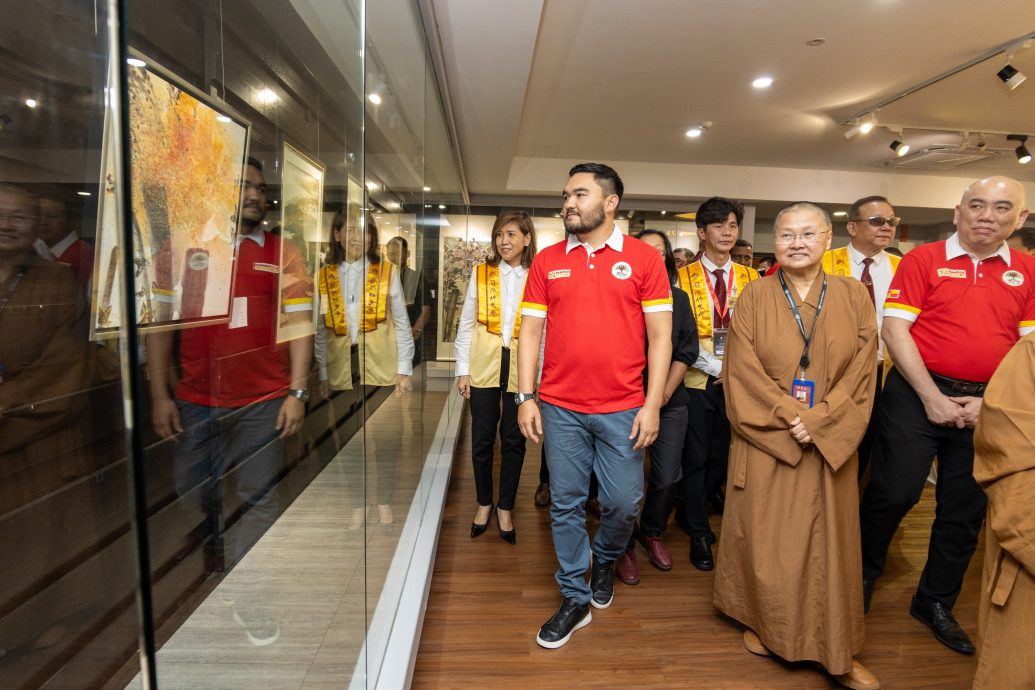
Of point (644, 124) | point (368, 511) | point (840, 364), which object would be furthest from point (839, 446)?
point (644, 124)

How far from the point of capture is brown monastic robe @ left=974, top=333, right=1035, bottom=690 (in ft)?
4.09

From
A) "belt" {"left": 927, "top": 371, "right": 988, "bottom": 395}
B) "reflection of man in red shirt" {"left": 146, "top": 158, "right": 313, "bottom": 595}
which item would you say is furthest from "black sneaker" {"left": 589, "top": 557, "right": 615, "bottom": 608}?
"reflection of man in red shirt" {"left": 146, "top": 158, "right": 313, "bottom": 595}

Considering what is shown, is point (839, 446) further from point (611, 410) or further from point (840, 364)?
point (611, 410)

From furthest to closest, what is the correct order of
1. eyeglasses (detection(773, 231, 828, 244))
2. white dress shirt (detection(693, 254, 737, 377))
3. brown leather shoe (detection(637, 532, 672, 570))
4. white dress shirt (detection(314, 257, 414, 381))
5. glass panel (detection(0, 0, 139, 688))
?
1. white dress shirt (detection(693, 254, 737, 377))
2. brown leather shoe (detection(637, 532, 672, 570))
3. eyeglasses (detection(773, 231, 828, 244))
4. white dress shirt (detection(314, 257, 414, 381))
5. glass panel (detection(0, 0, 139, 688))

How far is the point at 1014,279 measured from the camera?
2008 millimetres

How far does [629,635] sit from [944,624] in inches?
47.6

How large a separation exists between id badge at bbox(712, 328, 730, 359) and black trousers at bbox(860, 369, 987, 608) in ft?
2.39

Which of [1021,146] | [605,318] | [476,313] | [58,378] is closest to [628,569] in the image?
[605,318]

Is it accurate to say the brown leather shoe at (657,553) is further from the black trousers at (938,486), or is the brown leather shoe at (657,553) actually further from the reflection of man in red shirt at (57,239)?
the reflection of man in red shirt at (57,239)

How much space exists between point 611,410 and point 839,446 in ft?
2.48

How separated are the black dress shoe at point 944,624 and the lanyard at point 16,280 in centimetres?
288

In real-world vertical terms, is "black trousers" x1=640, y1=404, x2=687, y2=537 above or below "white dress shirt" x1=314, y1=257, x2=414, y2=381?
below

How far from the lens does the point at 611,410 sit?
1973mm

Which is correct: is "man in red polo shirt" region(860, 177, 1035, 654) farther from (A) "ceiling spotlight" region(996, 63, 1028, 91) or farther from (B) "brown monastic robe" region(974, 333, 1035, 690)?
(A) "ceiling spotlight" region(996, 63, 1028, 91)
